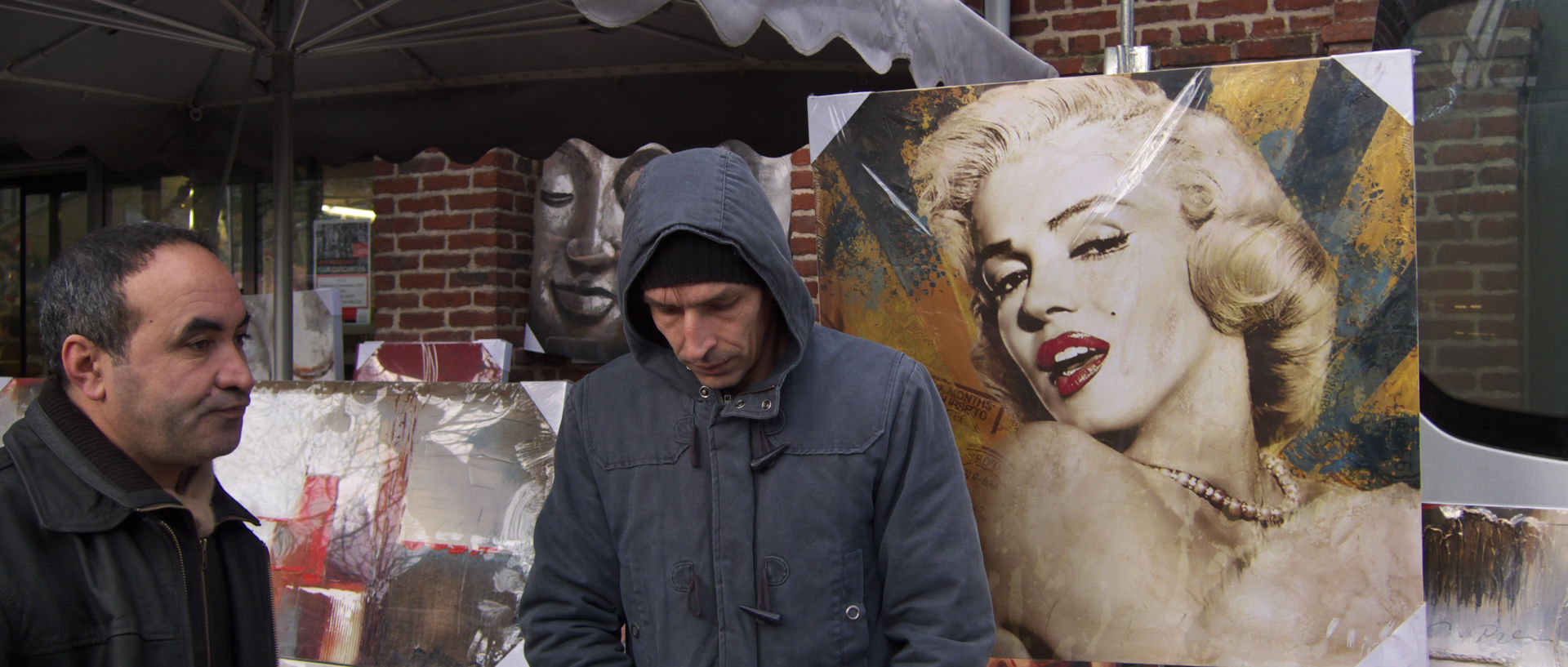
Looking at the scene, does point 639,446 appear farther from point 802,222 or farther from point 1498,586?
point 802,222

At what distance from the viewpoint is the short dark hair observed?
1.30 metres

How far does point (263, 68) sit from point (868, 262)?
2.32 metres

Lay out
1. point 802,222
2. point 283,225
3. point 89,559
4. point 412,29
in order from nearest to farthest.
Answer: point 89,559 → point 412,29 → point 283,225 → point 802,222

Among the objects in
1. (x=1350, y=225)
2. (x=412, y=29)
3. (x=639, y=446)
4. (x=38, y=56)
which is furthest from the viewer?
(x=38, y=56)

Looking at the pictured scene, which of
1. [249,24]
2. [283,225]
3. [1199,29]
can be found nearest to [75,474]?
[249,24]

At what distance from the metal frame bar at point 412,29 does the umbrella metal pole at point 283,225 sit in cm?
12

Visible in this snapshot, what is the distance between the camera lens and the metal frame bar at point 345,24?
255cm

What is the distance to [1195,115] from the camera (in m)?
2.00

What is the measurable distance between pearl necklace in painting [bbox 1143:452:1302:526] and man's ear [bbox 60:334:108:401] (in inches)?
68.2

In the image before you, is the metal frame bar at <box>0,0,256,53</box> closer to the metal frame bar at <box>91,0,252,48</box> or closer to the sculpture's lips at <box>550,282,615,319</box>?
the metal frame bar at <box>91,0,252,48</box>

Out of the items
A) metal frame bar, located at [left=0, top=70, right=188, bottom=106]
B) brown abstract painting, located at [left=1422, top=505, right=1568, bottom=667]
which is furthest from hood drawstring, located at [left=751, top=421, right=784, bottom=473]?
metal frame bar, located at [left=0, top=70, right=188, bottom=106]

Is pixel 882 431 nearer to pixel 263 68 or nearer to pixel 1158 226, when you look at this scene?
pixel 1158 226

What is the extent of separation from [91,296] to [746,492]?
33.8 inches

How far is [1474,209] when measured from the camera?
253 centimetres
